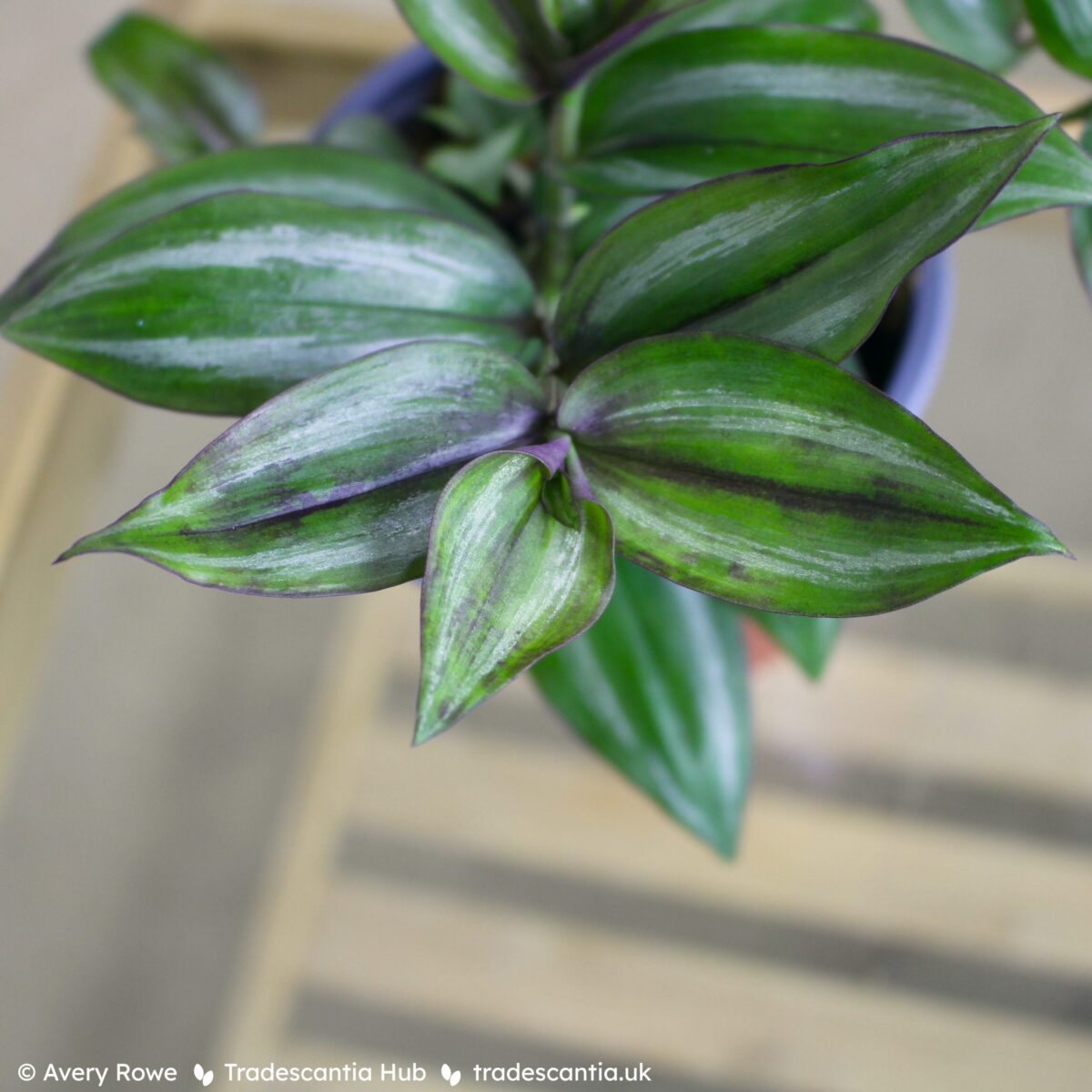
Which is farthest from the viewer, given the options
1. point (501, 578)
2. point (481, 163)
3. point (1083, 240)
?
point (481, 163)

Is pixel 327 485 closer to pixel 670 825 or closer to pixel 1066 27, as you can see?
pixel 1066 27

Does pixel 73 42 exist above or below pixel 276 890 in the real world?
above

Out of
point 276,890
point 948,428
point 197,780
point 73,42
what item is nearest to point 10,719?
point 276,890

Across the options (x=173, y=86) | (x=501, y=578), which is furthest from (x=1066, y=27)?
(x=173, y=86)

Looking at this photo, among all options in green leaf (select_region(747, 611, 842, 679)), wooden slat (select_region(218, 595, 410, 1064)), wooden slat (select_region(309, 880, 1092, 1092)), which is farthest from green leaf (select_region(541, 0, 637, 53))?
wooden slat (select_region(309, 880, 1092, 1092))

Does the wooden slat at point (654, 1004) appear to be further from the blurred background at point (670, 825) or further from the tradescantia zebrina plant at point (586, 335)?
the tradescantia zebrina plant at point (586, 335)

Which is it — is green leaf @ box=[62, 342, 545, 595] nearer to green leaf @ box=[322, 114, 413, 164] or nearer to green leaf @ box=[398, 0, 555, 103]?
green leaf @ box=[398, 0, 555, 103]

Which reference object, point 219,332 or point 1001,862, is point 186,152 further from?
point 1001,862
